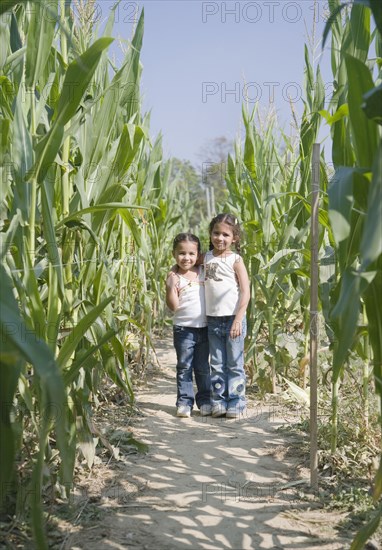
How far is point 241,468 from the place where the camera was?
8.52 feet

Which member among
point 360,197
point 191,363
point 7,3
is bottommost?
point 191,363

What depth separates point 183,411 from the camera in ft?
11.4

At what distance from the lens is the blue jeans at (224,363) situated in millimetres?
3525

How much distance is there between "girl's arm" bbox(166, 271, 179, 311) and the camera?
3.60 metres

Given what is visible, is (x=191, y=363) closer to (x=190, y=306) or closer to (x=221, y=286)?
(x=190, y=306)

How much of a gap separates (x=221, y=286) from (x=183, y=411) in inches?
28.7

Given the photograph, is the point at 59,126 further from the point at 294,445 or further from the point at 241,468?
the point at 294,445

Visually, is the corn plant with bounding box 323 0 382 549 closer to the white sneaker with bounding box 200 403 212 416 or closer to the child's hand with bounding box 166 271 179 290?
the child's hand with bounding box 166 271 179 290

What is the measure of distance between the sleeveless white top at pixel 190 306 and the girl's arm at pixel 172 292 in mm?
22

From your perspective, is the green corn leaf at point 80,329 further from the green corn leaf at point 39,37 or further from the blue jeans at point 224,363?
the blue jeans at point 224,363

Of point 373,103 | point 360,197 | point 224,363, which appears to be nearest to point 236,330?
point 224,363

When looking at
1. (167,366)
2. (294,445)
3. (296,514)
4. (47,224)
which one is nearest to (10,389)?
(47,224)

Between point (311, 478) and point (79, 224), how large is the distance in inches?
49.5

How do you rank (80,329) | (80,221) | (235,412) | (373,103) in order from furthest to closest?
(235,412), (80,221), (80,329), (373,103)
